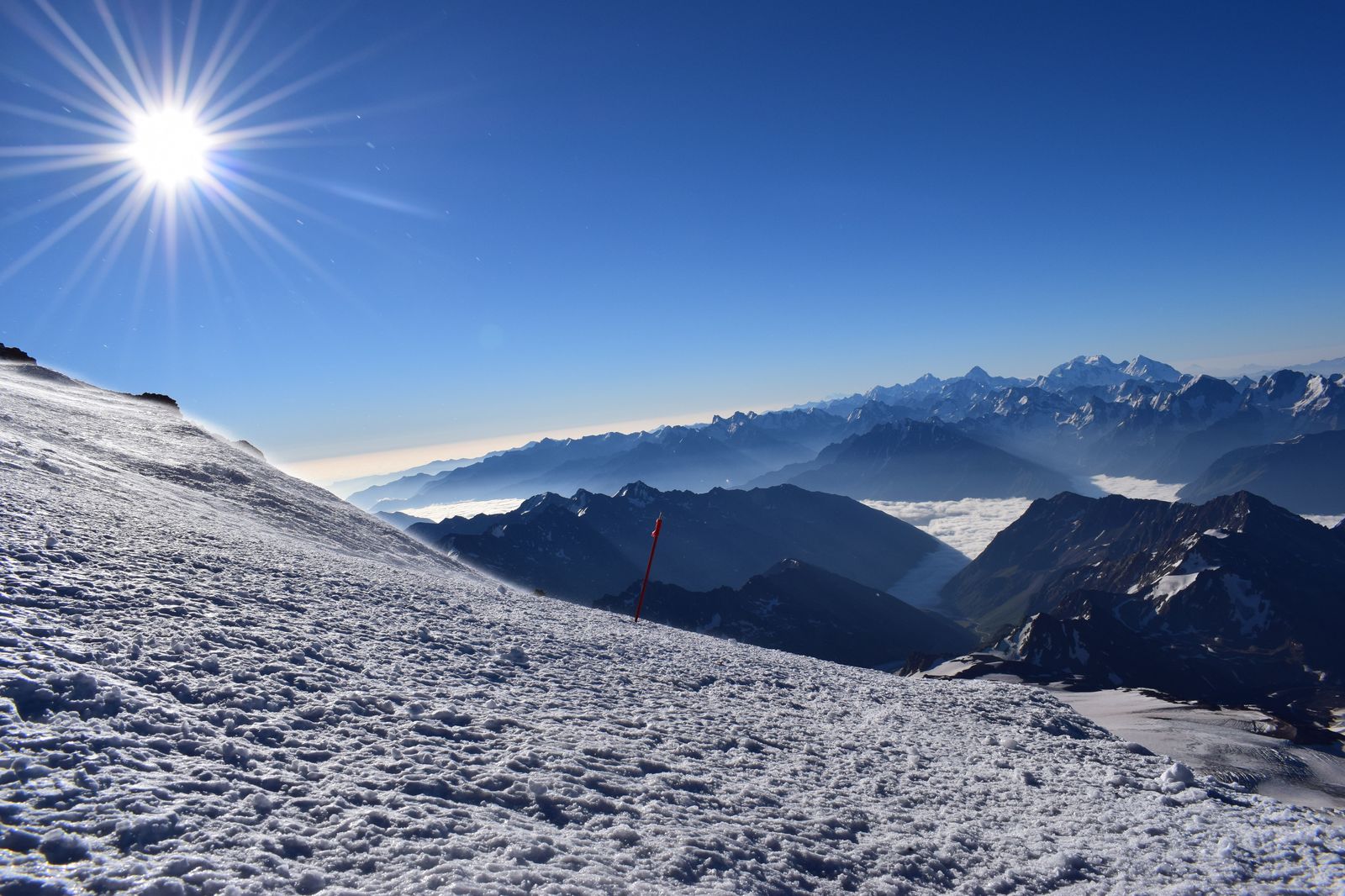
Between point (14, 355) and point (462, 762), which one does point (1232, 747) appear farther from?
point (14, 355)

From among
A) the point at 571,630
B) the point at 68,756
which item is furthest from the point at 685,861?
the point at 571,630

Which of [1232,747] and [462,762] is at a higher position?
[462,762]

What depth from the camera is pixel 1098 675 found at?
596 ft

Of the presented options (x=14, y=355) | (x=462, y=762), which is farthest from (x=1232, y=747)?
(x=14, y=355)

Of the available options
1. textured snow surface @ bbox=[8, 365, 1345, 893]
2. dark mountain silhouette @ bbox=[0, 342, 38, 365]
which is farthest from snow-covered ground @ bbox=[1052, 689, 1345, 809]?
dark mountain silhouette @ bbox=[0, 342, 38, 365]

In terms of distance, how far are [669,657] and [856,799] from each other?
9485 millimetres

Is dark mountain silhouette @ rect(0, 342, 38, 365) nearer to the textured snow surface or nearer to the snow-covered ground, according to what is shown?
the textured snow surface

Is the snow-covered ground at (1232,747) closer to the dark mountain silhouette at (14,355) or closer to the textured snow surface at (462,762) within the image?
the textured snow surface at (462,762)

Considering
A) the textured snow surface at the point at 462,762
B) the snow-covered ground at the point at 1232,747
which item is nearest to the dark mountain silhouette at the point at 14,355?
the textured snow surface at the point at 462,762

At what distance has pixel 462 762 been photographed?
9305mm

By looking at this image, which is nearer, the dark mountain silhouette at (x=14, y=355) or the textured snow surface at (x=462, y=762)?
the textured snow surface at (x=462, y=762)

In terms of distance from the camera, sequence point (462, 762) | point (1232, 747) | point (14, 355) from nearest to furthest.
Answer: point (462, 762) < point (1232, 747) < point (14, 355)

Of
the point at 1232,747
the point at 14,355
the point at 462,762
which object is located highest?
the point at 14,355

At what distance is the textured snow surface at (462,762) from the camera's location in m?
6.43
